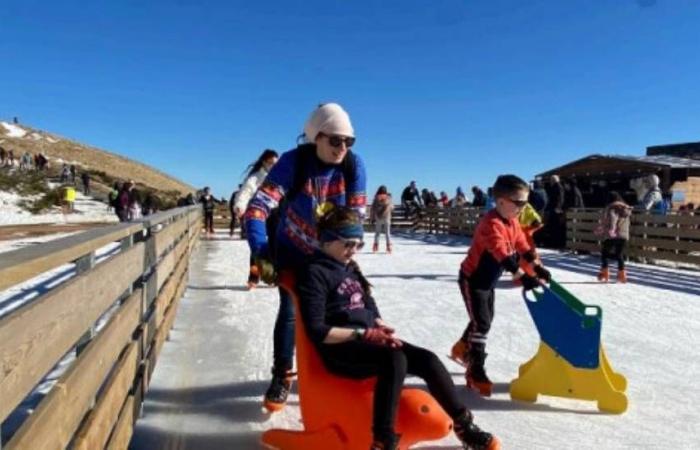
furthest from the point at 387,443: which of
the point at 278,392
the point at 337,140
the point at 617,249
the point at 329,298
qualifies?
the point at 617,249

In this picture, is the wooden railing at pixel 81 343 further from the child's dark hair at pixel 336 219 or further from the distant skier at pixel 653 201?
the distant skier at pixel 653 201

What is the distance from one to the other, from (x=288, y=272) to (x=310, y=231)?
41 centimetres

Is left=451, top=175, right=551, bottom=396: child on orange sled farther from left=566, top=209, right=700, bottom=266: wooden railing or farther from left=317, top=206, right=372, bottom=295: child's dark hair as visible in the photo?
left=566, top=209, right=700, bottom=266: wooden railing

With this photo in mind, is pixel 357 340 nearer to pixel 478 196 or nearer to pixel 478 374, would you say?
pixel 478 374

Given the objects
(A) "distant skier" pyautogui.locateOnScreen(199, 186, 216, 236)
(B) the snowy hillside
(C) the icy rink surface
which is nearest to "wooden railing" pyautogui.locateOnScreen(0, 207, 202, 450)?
(C) the icy rink surface

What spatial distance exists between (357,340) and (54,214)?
102ft

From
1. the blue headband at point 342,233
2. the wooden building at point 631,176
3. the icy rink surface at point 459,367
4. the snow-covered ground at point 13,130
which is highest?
the snow-covered ground at point 13,130

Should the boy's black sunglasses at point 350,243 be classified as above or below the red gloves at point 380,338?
above

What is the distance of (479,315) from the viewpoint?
12.5 ft

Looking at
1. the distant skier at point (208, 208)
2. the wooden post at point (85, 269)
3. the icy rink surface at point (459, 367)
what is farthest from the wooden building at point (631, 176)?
the wooden post at point (85, 269)

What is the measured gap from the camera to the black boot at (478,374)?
3.77 metres

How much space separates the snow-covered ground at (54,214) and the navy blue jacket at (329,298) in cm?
2438

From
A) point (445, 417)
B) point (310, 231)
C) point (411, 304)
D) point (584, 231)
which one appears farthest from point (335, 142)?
point (584, 231)

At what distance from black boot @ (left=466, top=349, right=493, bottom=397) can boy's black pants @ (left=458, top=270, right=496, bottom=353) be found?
0.08 ft
